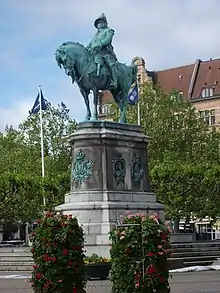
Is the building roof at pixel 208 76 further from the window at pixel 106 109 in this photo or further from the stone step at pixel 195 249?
the stone step at pixel 195 249

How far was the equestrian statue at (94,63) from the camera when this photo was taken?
32.1 metres

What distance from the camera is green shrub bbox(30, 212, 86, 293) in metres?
12.9

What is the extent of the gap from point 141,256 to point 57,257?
5.16 feet

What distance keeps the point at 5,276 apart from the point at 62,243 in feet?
47.4

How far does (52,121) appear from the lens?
6781 centimetres

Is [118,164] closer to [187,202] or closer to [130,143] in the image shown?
[130,143]

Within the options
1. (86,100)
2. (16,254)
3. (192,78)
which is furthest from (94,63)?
(192,78)

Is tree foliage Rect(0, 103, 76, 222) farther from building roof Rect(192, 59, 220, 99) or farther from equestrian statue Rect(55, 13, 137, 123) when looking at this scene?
building roof Rect(192, 59, 220, 99)

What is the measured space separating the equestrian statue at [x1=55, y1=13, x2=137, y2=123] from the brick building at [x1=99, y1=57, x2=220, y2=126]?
170 ft

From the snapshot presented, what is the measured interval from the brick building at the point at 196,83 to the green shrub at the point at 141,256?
236ft

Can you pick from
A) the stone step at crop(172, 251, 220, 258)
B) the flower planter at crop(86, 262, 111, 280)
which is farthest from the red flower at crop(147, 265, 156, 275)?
the stone step at crop(172, 251, 220, 258)

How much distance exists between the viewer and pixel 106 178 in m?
31.4

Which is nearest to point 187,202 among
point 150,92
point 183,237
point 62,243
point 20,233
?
point 183,237

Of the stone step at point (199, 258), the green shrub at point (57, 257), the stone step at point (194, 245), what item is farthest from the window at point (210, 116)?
the green shrub at point (57, 257)
